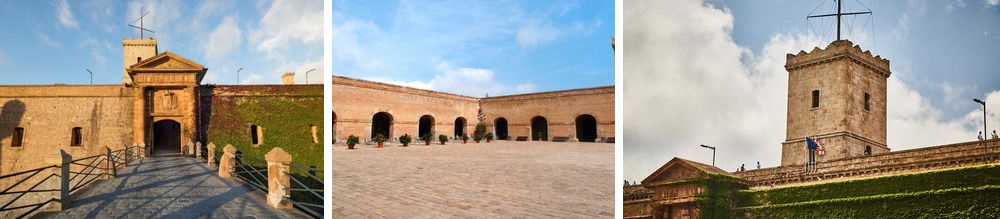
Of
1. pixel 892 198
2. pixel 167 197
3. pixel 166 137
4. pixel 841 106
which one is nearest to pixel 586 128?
pixel 841 106

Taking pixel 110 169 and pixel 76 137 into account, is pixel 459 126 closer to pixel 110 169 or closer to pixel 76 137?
pixel 110 169

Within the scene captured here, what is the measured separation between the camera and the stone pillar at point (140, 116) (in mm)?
8258

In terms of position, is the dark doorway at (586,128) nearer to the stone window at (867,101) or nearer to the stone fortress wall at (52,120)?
the stone window at (867,101)

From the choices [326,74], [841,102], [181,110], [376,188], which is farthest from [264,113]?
[841,102]

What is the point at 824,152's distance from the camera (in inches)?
364

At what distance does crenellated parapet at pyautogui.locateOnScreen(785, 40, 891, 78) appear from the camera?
8.72 meters

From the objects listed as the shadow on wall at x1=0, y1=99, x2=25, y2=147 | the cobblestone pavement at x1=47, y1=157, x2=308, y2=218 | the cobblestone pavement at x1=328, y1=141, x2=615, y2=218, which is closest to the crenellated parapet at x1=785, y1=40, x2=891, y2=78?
the cobblestone pavement at x1=328, y1=141, x2=615, y2=218

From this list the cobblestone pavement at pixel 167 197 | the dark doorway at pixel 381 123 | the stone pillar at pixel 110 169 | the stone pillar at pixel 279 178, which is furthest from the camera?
the dark doorway at pixel 381 123

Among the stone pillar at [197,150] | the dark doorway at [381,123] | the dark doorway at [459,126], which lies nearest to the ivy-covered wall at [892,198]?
the stone pillar at [197,150]

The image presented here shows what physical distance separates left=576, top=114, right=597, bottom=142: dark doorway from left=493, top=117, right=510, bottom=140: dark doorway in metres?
2.93

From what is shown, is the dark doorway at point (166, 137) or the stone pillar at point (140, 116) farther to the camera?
the dark doorway at point (166, 137)

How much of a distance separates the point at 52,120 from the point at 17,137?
0.46 metres

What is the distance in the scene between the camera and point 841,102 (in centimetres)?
930

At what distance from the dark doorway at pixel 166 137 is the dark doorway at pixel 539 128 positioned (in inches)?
398
